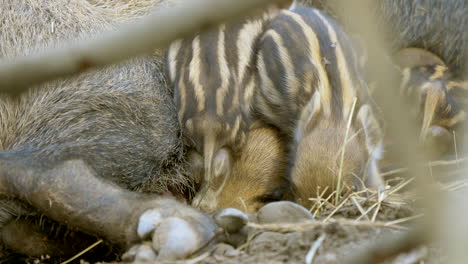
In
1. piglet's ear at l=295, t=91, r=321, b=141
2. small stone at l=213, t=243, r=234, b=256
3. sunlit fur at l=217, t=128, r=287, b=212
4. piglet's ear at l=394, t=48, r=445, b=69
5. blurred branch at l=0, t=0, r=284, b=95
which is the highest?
blurred branch at l=0, t=0, r=284, b=95

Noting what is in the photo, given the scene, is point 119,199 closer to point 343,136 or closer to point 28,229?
point 28,229

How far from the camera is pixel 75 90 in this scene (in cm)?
266

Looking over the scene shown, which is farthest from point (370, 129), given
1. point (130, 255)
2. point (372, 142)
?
point (130, 255)

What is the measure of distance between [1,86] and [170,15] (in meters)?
0.25

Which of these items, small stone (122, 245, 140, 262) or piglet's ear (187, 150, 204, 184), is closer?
small stone (122, 245, 140, 262)

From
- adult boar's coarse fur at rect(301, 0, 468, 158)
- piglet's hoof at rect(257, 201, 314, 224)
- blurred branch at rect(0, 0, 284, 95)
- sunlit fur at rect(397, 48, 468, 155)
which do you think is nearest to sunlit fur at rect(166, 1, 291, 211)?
piglet's hoof at rect(257, 201, 314, 224)

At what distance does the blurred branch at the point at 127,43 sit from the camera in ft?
2.26

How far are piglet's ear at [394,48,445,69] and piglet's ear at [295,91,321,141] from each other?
0.88m

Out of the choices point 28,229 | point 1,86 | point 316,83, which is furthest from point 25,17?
point 1,86

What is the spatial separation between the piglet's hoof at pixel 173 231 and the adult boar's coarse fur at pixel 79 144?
18 millimetres

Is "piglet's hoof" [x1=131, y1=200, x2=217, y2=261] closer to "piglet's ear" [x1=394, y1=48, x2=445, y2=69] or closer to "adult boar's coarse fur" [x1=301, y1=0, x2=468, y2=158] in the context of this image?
"adult boar's coarse fur" [x1=301, y1=0, x2=468, y2=158]

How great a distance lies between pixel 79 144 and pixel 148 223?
533 mm

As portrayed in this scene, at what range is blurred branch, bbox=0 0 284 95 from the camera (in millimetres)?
688

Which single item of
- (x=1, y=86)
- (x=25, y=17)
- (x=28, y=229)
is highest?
(x=1, y=86)
